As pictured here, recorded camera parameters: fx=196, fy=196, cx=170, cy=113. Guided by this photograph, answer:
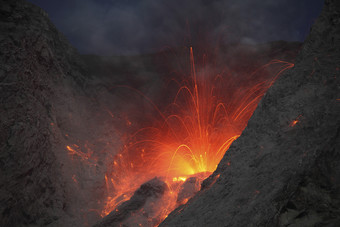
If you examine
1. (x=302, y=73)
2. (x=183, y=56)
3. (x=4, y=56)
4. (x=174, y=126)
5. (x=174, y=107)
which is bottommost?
(x=174, y=126)

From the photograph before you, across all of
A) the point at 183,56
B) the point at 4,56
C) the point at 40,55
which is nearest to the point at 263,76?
the point at 183,56

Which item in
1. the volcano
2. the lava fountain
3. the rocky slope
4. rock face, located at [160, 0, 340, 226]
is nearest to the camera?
rock face, located at [160, 0, 340, 226]

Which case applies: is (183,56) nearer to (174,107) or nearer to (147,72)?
(147,72)

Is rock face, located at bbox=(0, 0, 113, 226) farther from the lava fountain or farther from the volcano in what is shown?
the lava fountain

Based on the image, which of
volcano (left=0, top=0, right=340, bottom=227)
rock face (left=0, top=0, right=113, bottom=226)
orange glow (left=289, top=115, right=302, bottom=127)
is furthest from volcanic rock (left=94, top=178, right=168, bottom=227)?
orange glow (left=289, top=115, right=302, bottom=127)

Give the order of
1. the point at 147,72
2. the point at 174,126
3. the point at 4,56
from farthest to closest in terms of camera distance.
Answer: the point at 147,72 → the point at 174,126 → the point at 4,56

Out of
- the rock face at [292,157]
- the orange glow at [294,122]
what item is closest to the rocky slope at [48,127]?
the rock face at [292,157]
